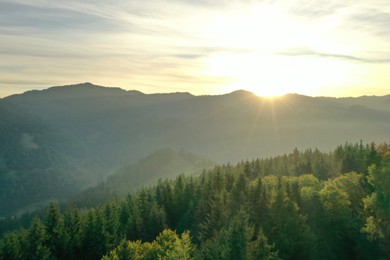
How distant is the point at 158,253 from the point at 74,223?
1130 inches

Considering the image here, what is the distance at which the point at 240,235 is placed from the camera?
52.3m

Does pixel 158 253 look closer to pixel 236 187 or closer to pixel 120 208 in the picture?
pixel 236 187

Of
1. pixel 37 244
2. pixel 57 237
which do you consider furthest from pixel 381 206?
pixel 37 244

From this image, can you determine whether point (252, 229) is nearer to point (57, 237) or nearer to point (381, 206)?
point (381, 206)

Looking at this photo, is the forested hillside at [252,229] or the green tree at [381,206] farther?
the green tree at [381,206]

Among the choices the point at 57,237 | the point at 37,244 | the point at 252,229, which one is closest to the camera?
the point at 252,229

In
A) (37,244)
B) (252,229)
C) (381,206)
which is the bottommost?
(37,244)

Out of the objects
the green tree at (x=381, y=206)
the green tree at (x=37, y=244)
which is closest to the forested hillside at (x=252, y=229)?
the green tree at (x=381, y=206)

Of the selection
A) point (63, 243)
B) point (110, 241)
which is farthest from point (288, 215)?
point (63, 243)

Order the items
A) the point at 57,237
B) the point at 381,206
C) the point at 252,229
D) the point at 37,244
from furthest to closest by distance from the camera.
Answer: the point at 57,237 < the point at 381,206 < the point at 37,244 < the point at 252,229

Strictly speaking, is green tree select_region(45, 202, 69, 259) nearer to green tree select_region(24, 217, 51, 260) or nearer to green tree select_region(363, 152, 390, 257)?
green tree select_region(24, 217, 51, 260)

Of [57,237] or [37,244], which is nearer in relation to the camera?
[37,244]

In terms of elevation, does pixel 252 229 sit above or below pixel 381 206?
above

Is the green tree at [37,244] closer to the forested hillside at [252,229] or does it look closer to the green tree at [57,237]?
the forested hillside at [252,229]
